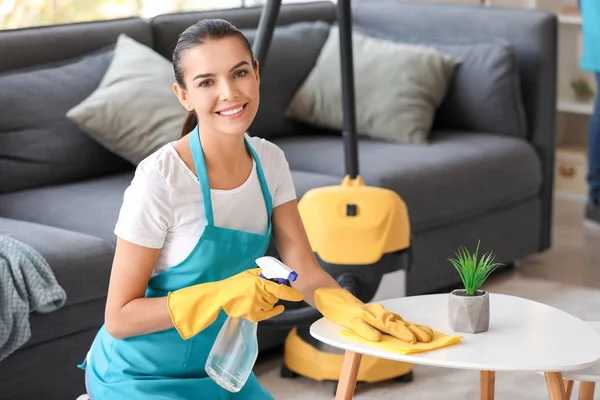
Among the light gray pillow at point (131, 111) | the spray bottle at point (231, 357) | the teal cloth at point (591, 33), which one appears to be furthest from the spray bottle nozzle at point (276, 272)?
the teal cloth at point (591, 33)

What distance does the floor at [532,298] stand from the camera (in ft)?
8.73

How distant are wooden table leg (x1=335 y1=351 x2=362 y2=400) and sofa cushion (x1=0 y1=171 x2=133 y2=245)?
954mm

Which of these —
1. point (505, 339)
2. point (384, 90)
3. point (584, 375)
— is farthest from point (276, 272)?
point (384, 90)

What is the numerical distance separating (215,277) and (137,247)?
154mm

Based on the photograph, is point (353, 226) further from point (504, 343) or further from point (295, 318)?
point (504, 343)

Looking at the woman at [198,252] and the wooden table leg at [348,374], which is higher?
the woman at [198,252]

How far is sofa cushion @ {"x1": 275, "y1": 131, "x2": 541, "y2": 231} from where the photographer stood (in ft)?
10.5

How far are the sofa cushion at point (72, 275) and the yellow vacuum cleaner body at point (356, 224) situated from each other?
510 millimetres

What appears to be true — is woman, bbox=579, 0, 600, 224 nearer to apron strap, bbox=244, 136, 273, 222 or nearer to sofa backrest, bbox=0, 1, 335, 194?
sofa backrest, bbox=0, 1, 335, 194

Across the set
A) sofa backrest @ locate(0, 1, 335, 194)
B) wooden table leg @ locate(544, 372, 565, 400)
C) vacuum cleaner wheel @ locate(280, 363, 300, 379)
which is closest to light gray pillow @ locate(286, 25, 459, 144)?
sofa backrest @ locate(0, 1, 335, 194)

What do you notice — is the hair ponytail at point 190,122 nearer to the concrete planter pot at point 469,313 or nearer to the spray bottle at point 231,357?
the spray bottle at point 231,357

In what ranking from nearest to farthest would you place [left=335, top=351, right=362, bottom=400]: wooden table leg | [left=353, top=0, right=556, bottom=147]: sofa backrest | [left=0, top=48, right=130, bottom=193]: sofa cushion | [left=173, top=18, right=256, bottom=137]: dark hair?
[left=173, top=18, right=256, bottom=137]: dark hair → [left=335, top=351, right=362, bottom=400]: wooden table leg → [left=0, top=48, right=130, bottom=193]: sofa cushion → [left=353, top=0, right=556, bottom=147]: sofa backrest

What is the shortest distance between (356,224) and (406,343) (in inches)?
31.4

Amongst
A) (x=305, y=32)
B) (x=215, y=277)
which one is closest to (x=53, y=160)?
(x=305, y=32)
